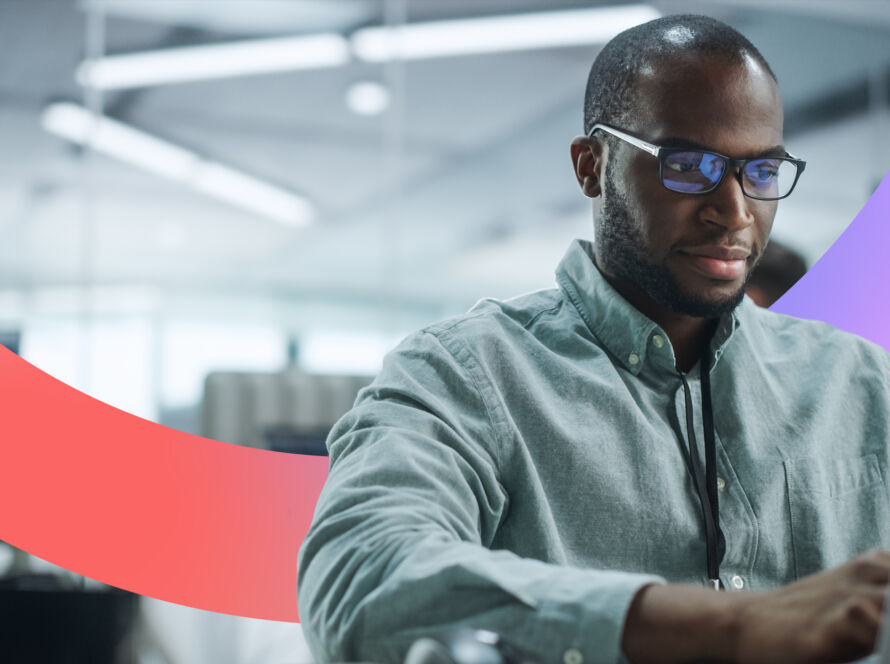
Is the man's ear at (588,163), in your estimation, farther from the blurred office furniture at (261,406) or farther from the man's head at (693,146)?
the blurred office furniture at (261,406)

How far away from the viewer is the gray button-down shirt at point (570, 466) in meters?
0.57

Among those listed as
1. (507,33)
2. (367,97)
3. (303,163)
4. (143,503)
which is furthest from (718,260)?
(507,33)

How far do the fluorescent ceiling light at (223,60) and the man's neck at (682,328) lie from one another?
4.30 meters

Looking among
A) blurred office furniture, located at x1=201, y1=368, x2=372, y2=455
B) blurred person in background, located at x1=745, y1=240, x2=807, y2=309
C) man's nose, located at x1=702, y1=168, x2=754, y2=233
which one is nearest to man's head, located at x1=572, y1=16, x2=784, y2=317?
man's nose, located at x1=702, y1=168, x2=754, y2=233

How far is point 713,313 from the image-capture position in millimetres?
938

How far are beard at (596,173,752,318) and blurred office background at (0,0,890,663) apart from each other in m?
3.45

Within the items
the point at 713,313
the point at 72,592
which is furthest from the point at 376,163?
the point at 713,313

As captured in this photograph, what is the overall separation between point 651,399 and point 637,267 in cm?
→ 14

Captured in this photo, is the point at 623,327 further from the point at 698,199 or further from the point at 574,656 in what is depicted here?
the point at 574,656

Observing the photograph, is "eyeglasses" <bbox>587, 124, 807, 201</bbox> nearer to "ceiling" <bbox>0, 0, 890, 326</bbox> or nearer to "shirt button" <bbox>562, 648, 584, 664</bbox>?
"shirt button" <bbox>562, 648, 584, 664</bbox>

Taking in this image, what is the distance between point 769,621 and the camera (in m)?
0.48

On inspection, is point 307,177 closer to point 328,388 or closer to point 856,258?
point 328,388

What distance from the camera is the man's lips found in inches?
35.7
